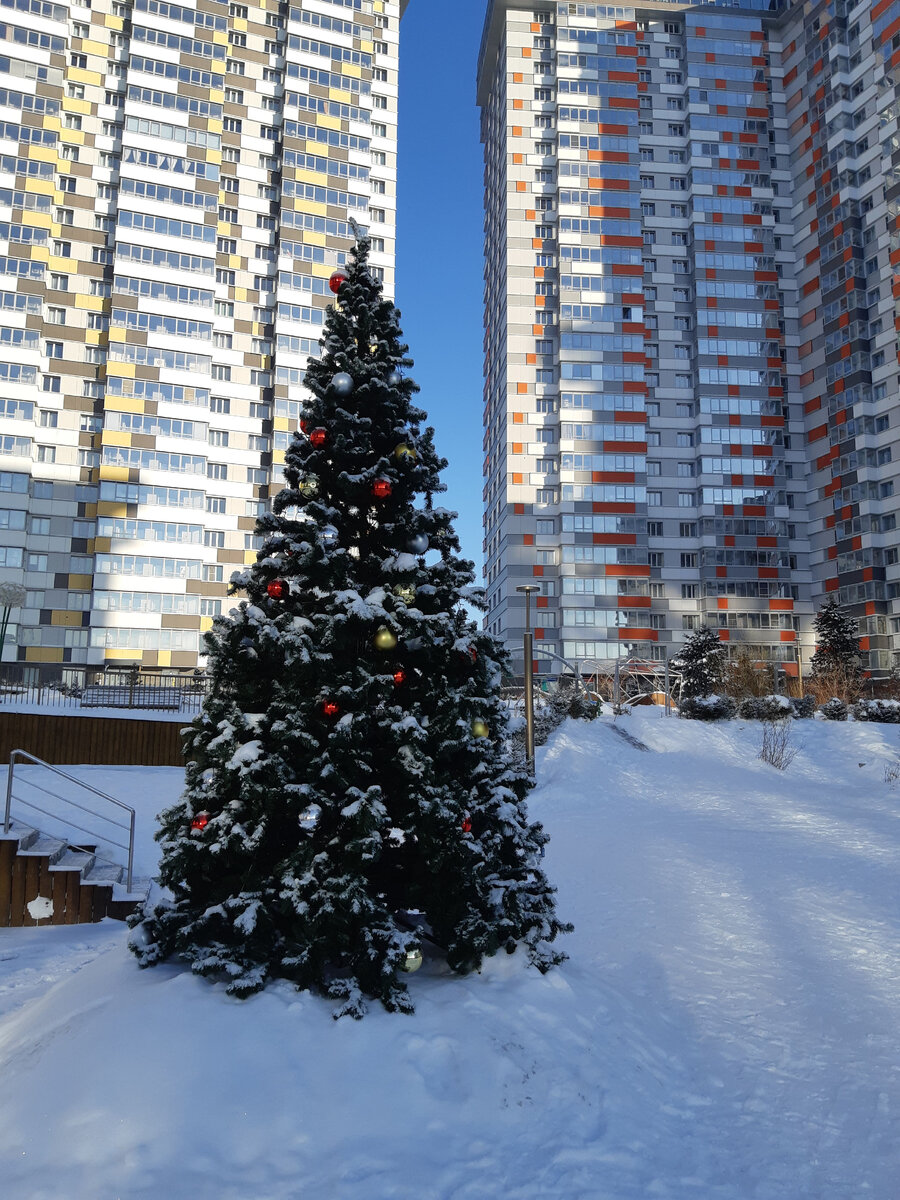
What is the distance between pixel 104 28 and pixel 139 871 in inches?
2816

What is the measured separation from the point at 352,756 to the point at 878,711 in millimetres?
27812

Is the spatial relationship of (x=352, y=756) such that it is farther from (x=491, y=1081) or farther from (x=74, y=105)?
(x=74, y=105)

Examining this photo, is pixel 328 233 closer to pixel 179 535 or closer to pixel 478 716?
pixel 179 535

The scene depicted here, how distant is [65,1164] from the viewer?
379cm

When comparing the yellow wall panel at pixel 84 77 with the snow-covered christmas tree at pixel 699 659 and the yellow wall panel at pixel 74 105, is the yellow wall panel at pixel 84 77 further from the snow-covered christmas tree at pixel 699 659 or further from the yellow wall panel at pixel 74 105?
the snow-covered christmas tree at pixel 699 659

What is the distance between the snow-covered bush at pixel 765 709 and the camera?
27812 mm

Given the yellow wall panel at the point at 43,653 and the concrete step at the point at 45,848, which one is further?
the yellow wall panel at the point at 43,653

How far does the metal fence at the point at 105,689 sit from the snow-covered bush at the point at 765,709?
61.8 ft

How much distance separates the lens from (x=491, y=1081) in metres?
4.79

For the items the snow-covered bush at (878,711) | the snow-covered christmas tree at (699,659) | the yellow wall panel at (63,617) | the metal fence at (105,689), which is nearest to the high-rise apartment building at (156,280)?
the yellow wall panel at (63,617)

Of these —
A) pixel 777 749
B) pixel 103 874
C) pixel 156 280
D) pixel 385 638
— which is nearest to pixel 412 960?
pixel 385 638

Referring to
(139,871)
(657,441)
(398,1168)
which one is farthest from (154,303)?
(398,1168)

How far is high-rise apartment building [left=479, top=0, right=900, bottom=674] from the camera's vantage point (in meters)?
70.8


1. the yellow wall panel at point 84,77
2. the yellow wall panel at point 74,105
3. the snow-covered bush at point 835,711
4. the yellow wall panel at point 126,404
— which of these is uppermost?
the yellow wall panel at point 84,77
